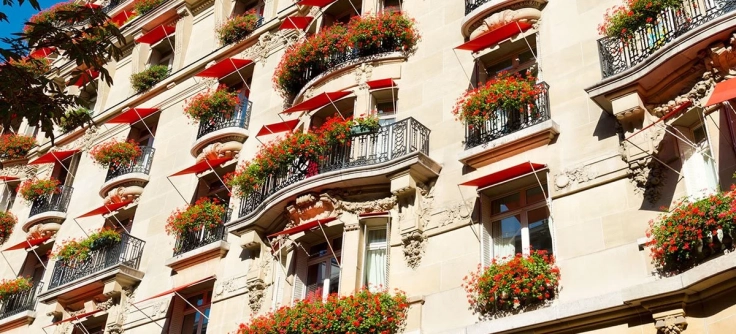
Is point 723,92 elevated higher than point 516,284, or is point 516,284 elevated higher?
point 723,92

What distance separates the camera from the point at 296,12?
23.3 meters

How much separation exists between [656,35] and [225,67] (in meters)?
13.4

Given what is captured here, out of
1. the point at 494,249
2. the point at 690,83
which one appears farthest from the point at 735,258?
the point at 494,249

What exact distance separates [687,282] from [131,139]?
19949mm

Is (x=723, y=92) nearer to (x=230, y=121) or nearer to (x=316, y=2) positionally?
(x=316, y=2)

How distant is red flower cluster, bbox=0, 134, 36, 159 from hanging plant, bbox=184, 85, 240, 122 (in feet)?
38.6

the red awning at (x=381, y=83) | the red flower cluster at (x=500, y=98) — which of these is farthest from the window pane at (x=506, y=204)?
the red awning at (x=381, y=83)

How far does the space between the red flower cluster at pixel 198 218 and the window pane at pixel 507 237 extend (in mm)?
8355

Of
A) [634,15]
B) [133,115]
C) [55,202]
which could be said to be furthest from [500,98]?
[55,202]

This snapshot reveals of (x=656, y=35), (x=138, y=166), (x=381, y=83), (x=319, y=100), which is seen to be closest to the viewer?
(x=656, y=35)

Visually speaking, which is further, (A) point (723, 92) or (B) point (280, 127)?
(B) point (280, 127)

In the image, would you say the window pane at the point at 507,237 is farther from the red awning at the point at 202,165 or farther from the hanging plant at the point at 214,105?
the hanging plant at the point at 214,105

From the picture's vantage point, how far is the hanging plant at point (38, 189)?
2756 centimetres

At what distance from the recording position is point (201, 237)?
68.1 feet
